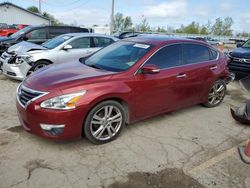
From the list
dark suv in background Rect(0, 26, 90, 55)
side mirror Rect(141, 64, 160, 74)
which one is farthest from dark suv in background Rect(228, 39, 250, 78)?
dark suv in background Rect(0, 26, 90, 55)

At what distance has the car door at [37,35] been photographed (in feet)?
33.4

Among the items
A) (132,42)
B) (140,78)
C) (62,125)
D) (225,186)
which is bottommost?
(225,186)

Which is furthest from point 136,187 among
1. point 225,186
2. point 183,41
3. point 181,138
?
point 183,41

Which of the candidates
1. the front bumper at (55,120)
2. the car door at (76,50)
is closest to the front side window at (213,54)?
the front bumper at (55,120)

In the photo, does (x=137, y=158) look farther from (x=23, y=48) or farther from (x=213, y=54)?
(x=23, y=48)

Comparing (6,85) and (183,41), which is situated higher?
(183,41)

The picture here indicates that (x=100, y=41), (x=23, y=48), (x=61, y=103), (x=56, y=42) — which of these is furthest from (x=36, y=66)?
(x=61, y=103)

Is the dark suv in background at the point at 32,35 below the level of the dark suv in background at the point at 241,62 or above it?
above

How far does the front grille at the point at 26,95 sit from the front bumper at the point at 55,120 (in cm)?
9

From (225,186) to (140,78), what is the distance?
196 cm

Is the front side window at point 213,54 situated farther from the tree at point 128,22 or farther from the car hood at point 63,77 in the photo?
the tree at point 128,22

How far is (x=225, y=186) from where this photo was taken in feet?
10.0

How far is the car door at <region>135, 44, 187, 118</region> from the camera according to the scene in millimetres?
4207

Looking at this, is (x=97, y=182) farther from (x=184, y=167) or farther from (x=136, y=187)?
(x=184, y=167)
